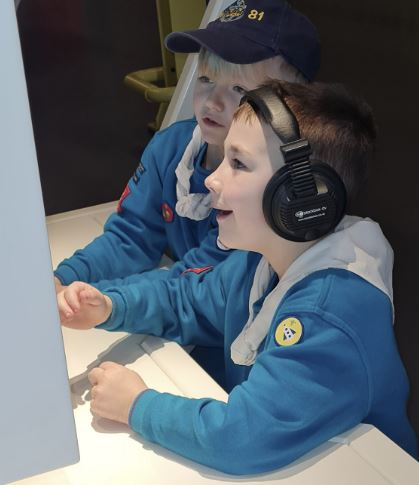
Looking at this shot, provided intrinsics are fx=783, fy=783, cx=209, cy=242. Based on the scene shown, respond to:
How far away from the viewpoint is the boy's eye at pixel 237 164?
2.78ft

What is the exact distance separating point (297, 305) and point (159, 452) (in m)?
0.21

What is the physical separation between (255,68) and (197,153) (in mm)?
172

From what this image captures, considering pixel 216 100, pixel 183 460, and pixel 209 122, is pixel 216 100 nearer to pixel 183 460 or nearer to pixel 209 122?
pixel 209 122

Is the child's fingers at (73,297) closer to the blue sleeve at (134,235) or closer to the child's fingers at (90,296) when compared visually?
the child's fingers at (90,296)

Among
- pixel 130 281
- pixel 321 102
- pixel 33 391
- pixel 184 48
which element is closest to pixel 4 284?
pixel 33 391

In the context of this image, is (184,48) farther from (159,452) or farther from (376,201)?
(159,452)

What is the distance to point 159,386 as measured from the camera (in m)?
0.90

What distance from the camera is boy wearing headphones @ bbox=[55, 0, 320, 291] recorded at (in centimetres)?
107

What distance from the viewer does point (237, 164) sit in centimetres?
86

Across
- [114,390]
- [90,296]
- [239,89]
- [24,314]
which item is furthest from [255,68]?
[24,314]

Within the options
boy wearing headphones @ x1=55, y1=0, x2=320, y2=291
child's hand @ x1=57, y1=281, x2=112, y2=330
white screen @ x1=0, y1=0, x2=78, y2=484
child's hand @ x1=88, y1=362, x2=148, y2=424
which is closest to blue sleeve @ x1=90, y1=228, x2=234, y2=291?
boy wearing headphones @ x1=55, y1=0, x2=320, y2=291

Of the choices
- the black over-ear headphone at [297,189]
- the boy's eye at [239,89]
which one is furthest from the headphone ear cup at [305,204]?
the boy's eye at [239,89]

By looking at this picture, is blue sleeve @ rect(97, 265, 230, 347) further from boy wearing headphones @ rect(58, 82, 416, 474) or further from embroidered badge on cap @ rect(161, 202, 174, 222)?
embroidered badge on cap @ rect(161, 202, 174, 222)

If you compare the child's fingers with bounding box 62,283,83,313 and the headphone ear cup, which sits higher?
the headphone ear cup
